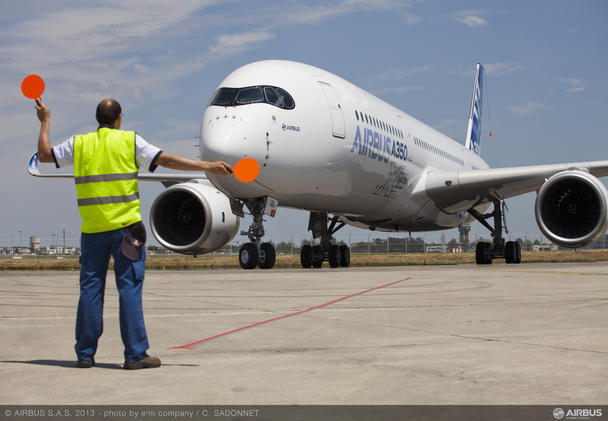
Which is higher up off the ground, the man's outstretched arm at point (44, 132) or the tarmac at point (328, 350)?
the man's outstretched arm at point (44, 132)

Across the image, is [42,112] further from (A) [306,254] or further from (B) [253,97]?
(A) [306,254]

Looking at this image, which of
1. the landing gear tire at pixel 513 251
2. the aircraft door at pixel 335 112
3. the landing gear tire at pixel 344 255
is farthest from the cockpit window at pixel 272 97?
the landing gear tire at pixel 513 251

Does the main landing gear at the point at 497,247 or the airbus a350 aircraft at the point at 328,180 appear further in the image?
the main landing gear at the point at 497,247

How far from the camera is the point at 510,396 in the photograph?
9.33 ft

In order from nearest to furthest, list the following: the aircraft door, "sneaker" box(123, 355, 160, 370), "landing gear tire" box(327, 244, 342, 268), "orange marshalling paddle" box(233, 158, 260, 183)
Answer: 1. "sneaker" box(123, 355, 160, 370)
2. "orange marshalling paddle" box(233, 158, 260, 183)
3. the aircraft door
4. "landing gear tire" box(327, 244, 342, 268)

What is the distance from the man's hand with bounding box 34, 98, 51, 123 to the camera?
3.96 meters

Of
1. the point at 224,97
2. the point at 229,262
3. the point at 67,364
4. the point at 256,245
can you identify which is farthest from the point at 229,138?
the point at 229,262

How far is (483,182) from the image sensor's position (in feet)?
58.2

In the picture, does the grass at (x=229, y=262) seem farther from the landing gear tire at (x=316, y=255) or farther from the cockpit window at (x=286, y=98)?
the cockpit window at (x=286, y=98)

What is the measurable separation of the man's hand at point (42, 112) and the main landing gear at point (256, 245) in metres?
8.99

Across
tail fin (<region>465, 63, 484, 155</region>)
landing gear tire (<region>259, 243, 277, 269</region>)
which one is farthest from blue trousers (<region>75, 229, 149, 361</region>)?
tail fin (<region>465, 63, 484, 155</region>)

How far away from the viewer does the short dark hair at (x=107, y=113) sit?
13.2 feet

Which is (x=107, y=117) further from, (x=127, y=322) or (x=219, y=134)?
(x=219, y=134)

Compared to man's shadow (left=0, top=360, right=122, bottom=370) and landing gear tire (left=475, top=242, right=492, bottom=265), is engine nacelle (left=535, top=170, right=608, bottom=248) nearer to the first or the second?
landing gear tire (left=475, top=242, right=492, bottom=265)
